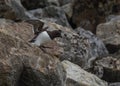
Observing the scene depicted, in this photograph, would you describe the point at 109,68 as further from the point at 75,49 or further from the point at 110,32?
the point at 110,32

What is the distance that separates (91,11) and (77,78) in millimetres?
11255

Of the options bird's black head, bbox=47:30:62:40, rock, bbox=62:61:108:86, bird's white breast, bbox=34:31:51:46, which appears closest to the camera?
rock, bbox=62:61:108:86

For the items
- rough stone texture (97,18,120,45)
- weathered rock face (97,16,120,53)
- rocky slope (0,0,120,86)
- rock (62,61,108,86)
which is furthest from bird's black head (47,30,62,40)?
rough stone texture (97,18,120,45)

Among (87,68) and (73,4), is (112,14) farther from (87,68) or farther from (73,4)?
(87,68)

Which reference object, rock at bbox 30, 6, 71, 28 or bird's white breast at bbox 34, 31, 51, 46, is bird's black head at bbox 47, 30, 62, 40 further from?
rock at bbox 30, 6, 71, 28

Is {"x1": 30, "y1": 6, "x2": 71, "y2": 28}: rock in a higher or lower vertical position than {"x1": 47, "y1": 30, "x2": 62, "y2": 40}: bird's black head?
lower

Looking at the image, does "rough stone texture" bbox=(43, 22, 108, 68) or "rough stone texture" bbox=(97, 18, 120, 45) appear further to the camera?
"rough stone texture" bbox=(97, 18, 120, 45)

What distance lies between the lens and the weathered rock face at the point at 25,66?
879cm

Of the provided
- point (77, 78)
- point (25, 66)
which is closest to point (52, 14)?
point (77, 78)

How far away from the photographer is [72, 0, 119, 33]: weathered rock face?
2194 centimetres

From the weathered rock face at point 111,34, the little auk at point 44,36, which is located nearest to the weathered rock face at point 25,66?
the little auk at point 44,36

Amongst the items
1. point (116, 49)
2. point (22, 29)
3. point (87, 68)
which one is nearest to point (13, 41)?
point (22, 29)

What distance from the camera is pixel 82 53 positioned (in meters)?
13.5

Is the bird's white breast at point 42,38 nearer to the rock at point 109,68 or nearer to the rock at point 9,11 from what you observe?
the rock at point 109,68
